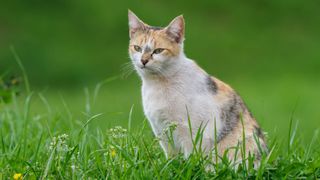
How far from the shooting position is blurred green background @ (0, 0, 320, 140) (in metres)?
16.1

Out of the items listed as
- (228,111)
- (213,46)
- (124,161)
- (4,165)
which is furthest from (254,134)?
(213,46)

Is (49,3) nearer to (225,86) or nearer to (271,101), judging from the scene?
(271,101)

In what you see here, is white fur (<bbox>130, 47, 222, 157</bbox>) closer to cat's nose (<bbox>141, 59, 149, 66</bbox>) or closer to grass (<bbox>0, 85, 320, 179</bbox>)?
cat's nose (<bbox>141, 59, 149, 66</bbox>)

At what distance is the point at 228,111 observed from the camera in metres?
6.36

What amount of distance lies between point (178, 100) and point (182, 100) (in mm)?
26

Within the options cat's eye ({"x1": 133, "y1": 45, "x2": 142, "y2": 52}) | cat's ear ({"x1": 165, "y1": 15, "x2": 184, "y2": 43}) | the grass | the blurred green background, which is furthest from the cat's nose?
the blurred green background

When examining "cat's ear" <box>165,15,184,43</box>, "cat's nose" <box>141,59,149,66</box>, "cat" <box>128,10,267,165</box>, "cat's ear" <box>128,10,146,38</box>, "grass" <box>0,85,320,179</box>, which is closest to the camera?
"grass" <box>0,85,320,179</box>

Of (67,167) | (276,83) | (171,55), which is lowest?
(276,83)

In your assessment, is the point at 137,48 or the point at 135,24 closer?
the point at 137,48

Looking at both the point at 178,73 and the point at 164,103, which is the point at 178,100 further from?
the point at 178,73

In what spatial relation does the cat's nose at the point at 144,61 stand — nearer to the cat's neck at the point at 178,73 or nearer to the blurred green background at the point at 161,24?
the cat's neck at the point at 178,73

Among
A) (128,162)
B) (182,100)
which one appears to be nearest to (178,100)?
(182,100)

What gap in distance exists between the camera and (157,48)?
253 inches

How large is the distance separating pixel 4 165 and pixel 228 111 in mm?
1528
